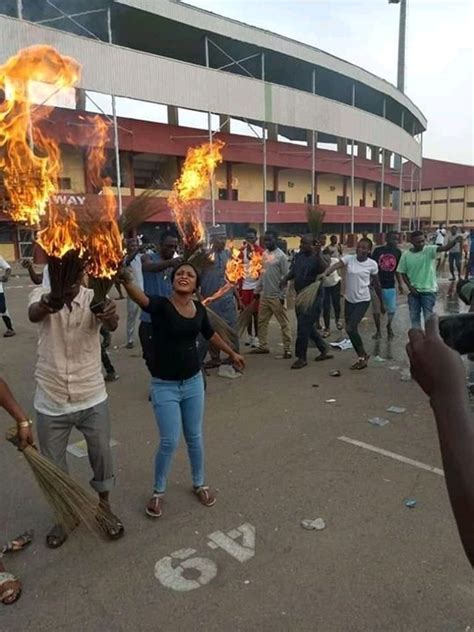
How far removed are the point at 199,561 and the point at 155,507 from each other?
58cm

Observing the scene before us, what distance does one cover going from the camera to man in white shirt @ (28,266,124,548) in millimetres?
2969

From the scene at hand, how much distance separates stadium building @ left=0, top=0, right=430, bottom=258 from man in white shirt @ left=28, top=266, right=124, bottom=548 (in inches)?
327

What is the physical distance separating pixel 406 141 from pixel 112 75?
1077 inches

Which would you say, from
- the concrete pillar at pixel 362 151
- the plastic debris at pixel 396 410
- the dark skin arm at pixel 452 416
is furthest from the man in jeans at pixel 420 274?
the concrete pillar at pixel 362 151

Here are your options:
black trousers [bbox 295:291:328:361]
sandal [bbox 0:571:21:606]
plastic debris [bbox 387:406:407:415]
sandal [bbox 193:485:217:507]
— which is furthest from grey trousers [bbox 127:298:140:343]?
sandal [bbox 0:571:21:606]

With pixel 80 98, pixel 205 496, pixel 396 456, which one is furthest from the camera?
pixel 80 98

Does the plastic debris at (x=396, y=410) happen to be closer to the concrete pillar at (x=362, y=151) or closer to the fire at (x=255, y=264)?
the fire at (x=255, y=264)

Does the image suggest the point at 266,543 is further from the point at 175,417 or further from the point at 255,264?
the point at 255,264

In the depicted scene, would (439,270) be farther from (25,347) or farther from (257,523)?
(257,523)

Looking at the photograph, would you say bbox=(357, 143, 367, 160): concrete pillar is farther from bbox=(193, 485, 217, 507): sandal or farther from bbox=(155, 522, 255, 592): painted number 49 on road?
bbox=(155, 522, 255, 592): painted number 49 on road

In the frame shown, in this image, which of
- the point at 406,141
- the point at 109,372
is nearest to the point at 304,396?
the point at 109,372

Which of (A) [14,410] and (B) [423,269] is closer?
(A) [14,410]

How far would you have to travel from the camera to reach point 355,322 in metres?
6.79

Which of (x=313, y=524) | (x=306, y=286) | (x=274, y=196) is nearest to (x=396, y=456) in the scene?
(x=313, y=524)
